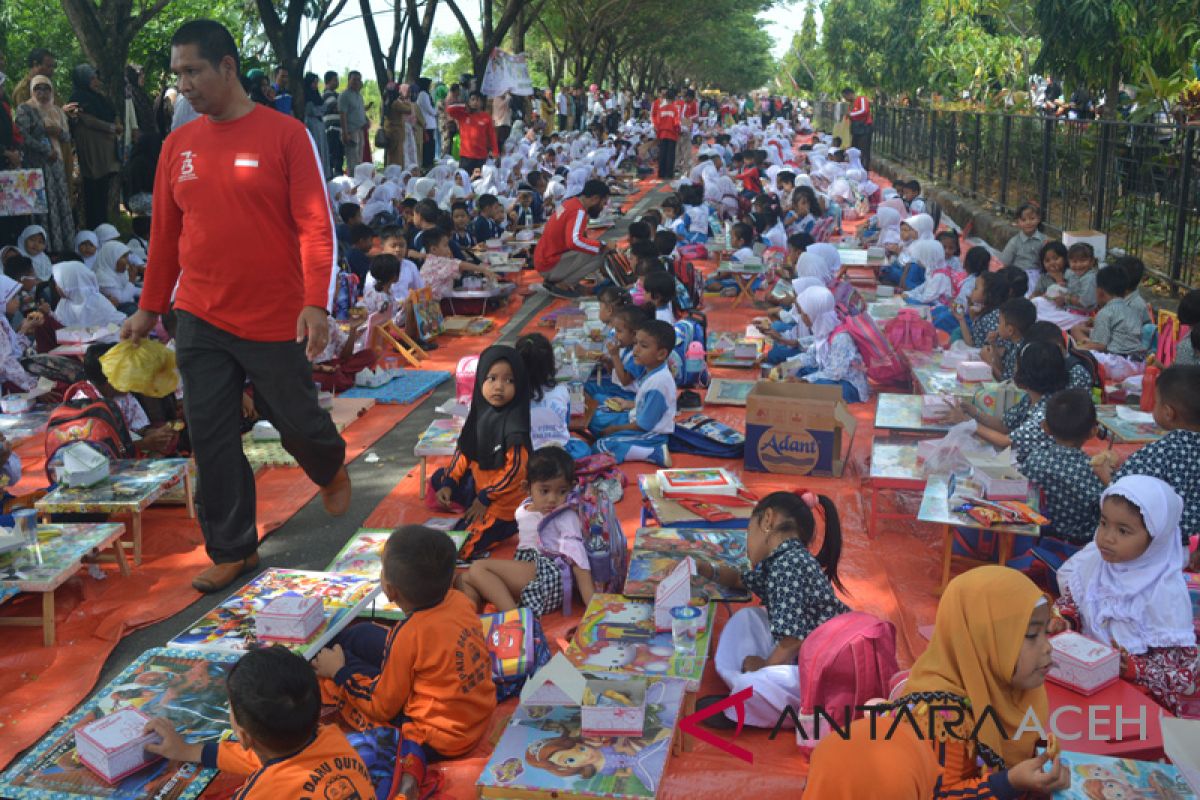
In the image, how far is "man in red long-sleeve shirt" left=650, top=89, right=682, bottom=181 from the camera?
24.1 m

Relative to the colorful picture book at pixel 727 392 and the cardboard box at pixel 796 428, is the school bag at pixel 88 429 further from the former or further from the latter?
the colorful picture book at pixel 727 392

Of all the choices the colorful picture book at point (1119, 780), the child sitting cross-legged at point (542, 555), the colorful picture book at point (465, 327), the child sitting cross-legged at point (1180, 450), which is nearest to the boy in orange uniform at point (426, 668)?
the child sitting cross-legged at point (542, 555)

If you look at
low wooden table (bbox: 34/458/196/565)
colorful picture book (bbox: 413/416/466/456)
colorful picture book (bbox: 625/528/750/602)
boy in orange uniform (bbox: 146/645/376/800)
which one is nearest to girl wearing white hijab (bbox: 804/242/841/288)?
colorful picture book (bbox: 413/416/466/456)

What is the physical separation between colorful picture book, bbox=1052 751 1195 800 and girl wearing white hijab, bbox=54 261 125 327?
7.45 metres

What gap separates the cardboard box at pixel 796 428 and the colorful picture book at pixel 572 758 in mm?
2932

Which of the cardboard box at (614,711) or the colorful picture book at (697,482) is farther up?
the colorful picture book at (697,482)

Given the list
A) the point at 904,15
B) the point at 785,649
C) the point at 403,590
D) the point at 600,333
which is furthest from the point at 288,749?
the point at 904,15

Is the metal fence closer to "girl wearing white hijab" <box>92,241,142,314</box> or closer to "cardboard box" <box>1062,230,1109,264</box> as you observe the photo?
"cardboard box" <box>1062,230,1109,264</box>

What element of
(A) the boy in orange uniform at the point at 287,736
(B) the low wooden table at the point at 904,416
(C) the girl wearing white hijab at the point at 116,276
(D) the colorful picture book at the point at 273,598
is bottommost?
(D) the colorful picture book at the point at 273,598

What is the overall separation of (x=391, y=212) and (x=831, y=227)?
5.07 m

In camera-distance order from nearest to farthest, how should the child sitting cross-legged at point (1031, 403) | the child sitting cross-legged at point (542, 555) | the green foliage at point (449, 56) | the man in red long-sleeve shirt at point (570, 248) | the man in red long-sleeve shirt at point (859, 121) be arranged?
the child sitting cross-legged at point (542, 555) < the child sitting cross-legged at point (1031, 403) < the man in red long-sleeve shirt at point (570, 248) < the man in red long-sleeve shirt at point (859, 121) < the green foliage at point (449, 56)

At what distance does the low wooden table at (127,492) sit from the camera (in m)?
5.15

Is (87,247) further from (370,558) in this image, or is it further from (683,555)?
(683,555)

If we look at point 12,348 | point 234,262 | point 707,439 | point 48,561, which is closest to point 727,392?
point 707,439
